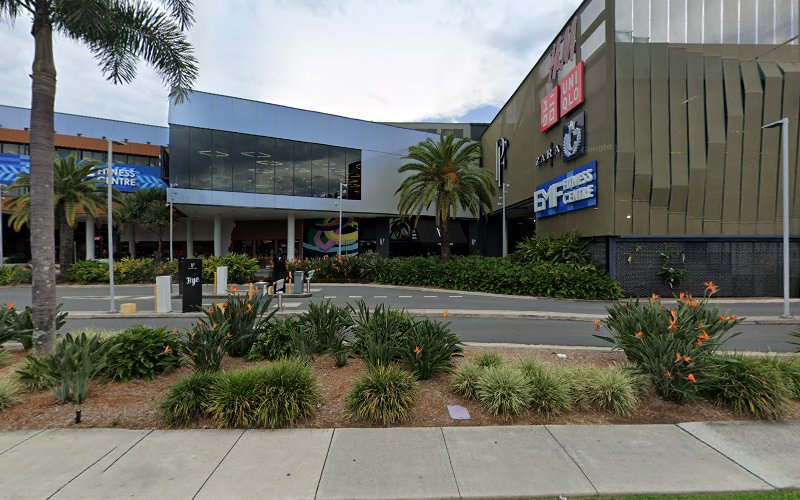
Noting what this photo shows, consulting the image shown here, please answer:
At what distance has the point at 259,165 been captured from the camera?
29.5 meters

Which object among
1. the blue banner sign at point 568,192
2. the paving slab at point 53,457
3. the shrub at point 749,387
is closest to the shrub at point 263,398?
the paving slab at point 53,457

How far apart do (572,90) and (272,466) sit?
2330cm

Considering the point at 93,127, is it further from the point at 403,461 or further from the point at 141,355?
the point at 403,461

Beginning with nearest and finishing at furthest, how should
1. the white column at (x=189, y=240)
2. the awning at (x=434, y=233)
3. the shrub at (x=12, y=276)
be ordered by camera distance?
the shrub at (x=12, y=276) < the awning at (x=434, y=233) < the white column at (x=189, y=240)

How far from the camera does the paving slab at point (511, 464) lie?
123 inches

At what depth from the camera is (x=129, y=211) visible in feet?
108

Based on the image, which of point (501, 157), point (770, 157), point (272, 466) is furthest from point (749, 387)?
point (501, 157)

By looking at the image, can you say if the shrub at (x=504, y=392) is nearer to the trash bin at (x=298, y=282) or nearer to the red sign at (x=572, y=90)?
the trash bin at (x=298, y=282)

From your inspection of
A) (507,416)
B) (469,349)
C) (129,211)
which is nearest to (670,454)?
(507,416)

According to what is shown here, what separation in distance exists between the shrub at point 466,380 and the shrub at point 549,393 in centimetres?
68

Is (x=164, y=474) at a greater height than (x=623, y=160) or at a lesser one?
lesser

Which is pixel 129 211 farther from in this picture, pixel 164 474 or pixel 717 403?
pixel 717 403

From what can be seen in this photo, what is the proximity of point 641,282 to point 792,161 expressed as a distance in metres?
9.88

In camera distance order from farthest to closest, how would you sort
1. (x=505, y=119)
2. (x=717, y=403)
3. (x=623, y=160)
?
(x=505, y=119) < (x=623, y=160) < (x=717, y=403)
